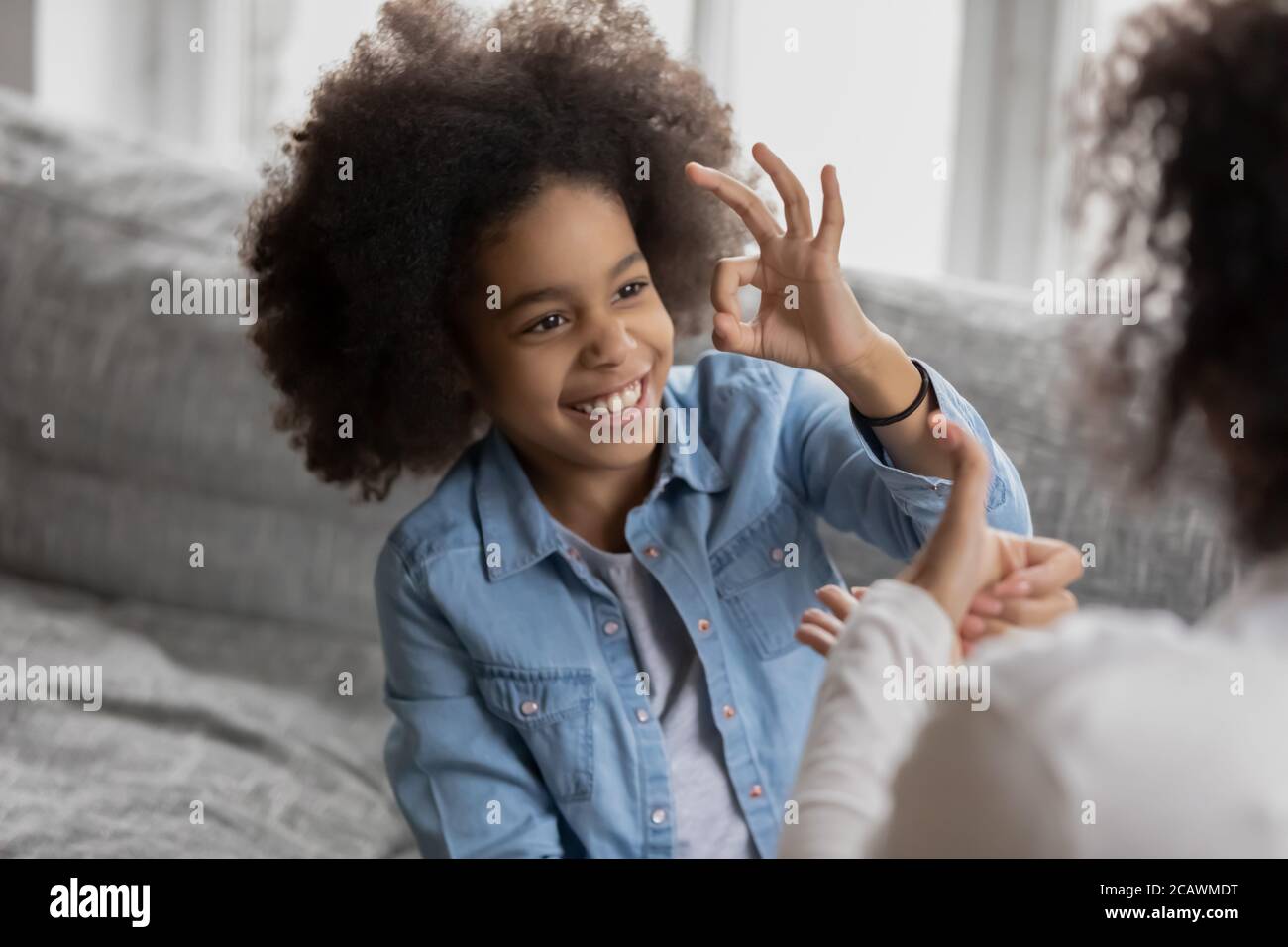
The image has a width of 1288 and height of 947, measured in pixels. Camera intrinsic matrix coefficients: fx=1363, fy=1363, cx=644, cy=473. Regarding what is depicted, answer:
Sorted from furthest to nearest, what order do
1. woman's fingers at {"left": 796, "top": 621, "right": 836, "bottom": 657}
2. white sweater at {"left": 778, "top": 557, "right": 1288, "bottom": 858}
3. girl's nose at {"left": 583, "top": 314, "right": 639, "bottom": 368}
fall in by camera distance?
1. girl's nose at {"left": 583, "top": 314, "right": 639, "bottom": 368}
2. woman's fingers at {"left": 796, "top": 621, "right": 836, "bottom": 657}
3. white sweater at {"left": 778, "top": 557, "right": 1288, "bottom": 858}

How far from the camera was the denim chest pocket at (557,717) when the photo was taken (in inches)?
30.5

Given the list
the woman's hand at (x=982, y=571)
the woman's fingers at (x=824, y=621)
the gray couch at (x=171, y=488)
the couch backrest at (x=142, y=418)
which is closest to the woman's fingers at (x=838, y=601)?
the woman's fingers at (x=824, y=621)

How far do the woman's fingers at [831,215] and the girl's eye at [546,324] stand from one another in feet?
0.53

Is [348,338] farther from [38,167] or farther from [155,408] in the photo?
[38,167]

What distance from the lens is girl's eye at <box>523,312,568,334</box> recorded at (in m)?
0.73

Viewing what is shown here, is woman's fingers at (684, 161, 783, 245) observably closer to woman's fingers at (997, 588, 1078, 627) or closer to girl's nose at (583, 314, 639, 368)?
girl's nose at (583, 314, 639, 368)

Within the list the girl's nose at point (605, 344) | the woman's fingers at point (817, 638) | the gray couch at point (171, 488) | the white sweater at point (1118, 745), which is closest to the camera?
the white sweater at point (1118, 745)

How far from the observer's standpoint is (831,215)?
607 mm

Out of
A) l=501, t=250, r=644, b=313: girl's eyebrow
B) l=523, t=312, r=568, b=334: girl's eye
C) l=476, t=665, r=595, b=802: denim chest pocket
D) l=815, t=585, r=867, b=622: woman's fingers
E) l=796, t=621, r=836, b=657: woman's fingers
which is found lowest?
l=476, t=665, r=595, b=802: denim chest pocket

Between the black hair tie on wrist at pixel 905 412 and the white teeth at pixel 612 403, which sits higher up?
the white teeth at pixel 612 403

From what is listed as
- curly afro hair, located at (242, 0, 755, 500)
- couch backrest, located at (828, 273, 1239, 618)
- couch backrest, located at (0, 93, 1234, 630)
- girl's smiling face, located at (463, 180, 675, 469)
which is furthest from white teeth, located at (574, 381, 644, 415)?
couch backrest, located at (0, 93, 1234, 630)

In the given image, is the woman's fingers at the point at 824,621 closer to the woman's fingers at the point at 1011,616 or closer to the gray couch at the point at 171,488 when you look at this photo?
the woman's fingers at the point at 1011,616

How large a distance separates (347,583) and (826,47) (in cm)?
68

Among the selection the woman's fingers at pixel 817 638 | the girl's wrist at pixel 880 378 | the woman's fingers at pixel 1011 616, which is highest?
the girl's wrist at pixel 880 378
